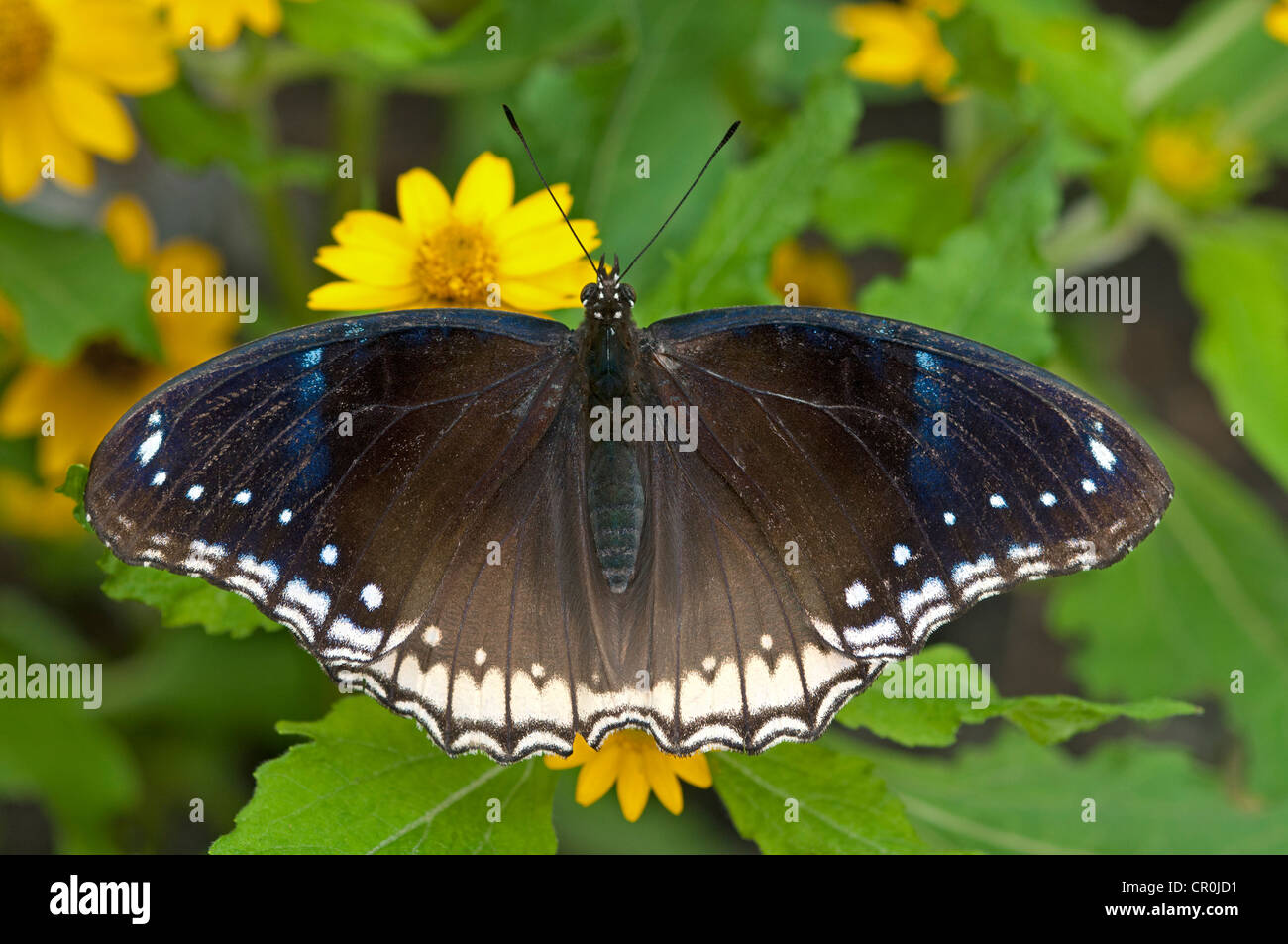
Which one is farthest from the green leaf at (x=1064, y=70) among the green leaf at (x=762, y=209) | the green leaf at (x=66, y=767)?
the green leaf at (x=66, y=767)

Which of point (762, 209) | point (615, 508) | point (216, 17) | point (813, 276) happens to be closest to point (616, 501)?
point (615, 508)

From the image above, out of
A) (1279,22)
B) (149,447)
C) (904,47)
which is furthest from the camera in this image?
(904,47)

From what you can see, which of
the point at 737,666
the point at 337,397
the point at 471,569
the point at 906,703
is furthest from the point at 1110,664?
the point at 337,397

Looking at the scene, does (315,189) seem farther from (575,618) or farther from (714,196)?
(575,618)

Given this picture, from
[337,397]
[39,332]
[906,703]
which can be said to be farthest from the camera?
[39,332]

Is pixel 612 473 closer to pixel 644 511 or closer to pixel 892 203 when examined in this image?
pixel 644 511

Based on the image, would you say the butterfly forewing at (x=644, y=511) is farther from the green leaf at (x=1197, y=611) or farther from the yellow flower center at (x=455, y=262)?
the green leaf at (x=1197, y=611)

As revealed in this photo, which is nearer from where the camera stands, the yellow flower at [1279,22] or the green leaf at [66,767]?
the yellow flower at [1279,22]
